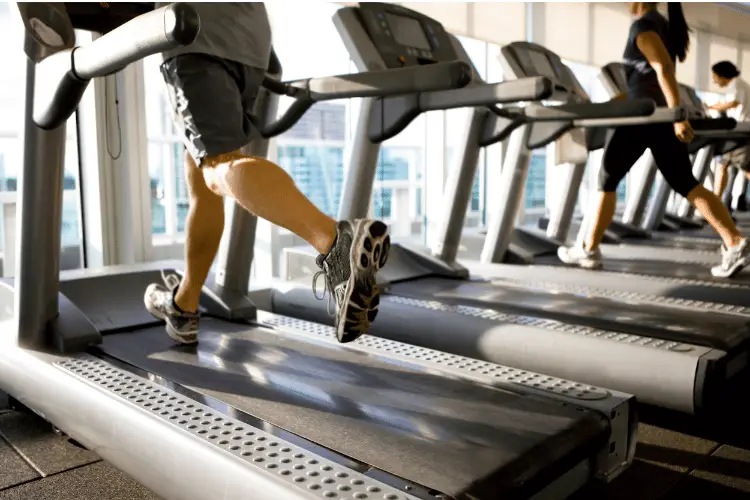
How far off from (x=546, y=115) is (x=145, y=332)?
2.03 metres

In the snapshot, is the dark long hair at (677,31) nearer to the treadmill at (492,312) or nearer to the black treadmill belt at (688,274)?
the treadmill at (492,312)

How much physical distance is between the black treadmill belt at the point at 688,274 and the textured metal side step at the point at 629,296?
117mm

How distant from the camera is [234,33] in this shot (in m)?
1.81

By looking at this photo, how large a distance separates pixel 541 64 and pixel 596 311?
193 centimetres

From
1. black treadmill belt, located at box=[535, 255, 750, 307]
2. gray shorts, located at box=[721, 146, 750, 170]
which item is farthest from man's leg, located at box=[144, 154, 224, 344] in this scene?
gray shorts, located at box=[721, 146, 750, 170]

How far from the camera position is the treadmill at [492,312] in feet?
6.94

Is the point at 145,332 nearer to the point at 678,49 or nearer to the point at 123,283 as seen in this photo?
the point at 123,283

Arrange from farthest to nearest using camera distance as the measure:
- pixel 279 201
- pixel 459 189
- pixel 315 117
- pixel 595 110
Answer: pixel 315 117, pixel 459 189, pixel 595 110, pixel 279 201

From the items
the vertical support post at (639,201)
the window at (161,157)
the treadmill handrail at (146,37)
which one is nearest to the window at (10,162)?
the window at (161,157)

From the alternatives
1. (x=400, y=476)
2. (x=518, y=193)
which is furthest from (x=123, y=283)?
(x=518, y=193)

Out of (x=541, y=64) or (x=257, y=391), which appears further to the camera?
(x=541, y=64)

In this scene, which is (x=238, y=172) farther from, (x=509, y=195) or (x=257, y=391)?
(x=509, y=195)

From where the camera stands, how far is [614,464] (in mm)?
1604

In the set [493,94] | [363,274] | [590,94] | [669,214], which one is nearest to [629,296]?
[493,94]
